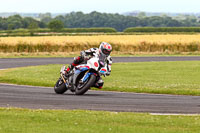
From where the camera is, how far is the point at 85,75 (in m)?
15.5

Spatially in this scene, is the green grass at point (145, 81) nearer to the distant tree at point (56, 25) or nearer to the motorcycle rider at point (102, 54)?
the motorcycle rider at point (102, 54)

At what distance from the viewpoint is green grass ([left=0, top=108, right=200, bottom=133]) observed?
9.31 meters

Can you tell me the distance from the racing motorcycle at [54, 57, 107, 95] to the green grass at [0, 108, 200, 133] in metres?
3.30

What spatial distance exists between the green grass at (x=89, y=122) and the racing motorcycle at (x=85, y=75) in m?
3.30

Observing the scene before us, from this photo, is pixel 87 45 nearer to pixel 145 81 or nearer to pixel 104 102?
pixel 145 81

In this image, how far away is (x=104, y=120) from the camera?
10.6m

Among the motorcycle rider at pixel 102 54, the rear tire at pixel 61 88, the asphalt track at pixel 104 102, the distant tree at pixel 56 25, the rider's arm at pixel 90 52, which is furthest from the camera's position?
the distant tree at pixel 56 25

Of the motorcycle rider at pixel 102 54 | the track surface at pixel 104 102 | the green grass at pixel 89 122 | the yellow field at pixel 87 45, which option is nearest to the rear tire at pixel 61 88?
the track surface at pixel 104 102

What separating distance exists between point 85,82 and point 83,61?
0.89 metres

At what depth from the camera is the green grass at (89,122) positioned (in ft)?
30.6

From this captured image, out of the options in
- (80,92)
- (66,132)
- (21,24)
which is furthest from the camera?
(21,24)

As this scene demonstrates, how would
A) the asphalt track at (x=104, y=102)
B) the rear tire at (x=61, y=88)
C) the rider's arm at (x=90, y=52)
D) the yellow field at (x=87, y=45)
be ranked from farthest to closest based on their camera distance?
1. the yellow field at (x=87, y=45)
2. the rear tire at (x=61, y=88)
3. the rider's arm at (x=90, y=52)
4. the asphalt track at (x=104, y=102)

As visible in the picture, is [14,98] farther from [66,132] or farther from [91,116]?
[66,132]

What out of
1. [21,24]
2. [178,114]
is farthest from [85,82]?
[21,24]
